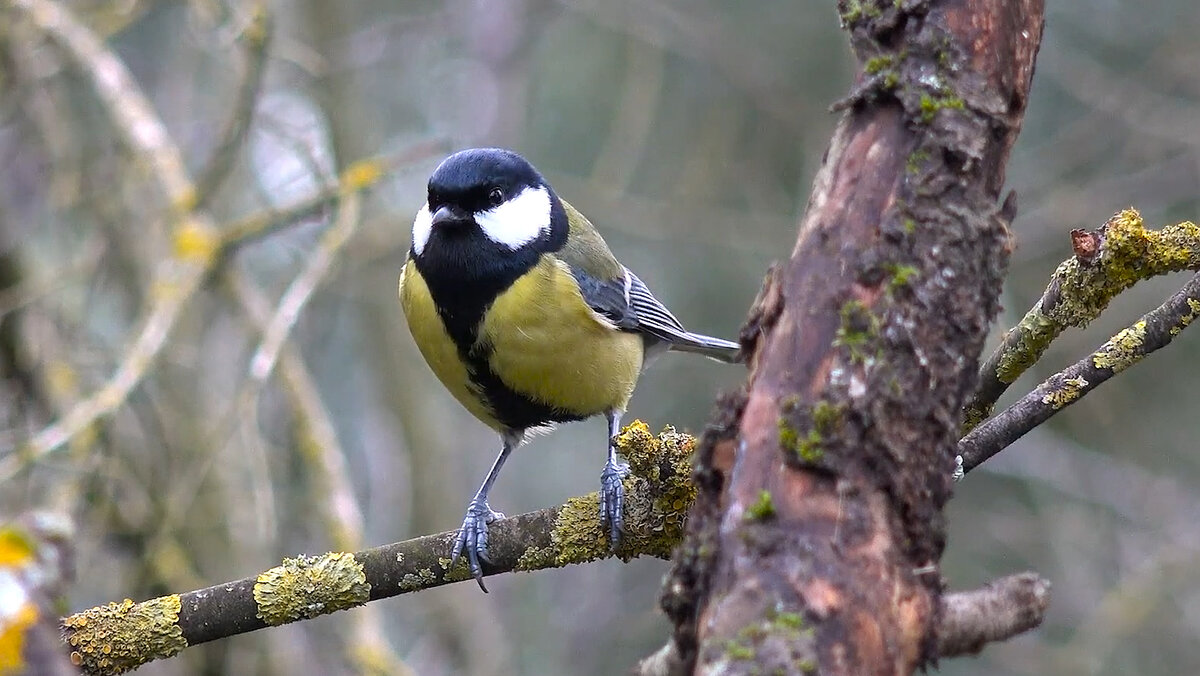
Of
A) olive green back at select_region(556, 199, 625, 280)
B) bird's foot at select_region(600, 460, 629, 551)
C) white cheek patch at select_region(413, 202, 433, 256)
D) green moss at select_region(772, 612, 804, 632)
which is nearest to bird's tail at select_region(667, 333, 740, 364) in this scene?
olive green back at select_region(556, 199, 625, 280)

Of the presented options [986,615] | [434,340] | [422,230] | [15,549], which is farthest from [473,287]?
[15,549]

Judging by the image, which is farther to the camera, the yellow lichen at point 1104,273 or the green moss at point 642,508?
the green moss at point 642,508

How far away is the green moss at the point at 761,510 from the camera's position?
141cm

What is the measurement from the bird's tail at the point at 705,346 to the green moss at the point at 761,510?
2339 millimetres

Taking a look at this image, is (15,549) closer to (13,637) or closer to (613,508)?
(13,637)

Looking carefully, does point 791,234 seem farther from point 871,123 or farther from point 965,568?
point 871,123

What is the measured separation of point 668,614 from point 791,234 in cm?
375

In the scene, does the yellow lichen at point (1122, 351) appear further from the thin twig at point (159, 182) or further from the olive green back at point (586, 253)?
the thin twig at point (159, 182)

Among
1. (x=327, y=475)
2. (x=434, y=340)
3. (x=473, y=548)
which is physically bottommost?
(x=473, y=548)

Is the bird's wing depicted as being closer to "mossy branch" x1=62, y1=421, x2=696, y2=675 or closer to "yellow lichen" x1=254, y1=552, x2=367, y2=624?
"mossy branch" x1=62, y1=421, x2=696, y2=675

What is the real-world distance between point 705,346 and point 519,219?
0.86 m

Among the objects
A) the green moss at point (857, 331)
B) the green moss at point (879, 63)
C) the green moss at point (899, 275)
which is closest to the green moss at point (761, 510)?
the green moss at point (857, 331)

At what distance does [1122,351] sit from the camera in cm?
206

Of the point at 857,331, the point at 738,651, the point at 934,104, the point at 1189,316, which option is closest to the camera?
the point at 738,651
